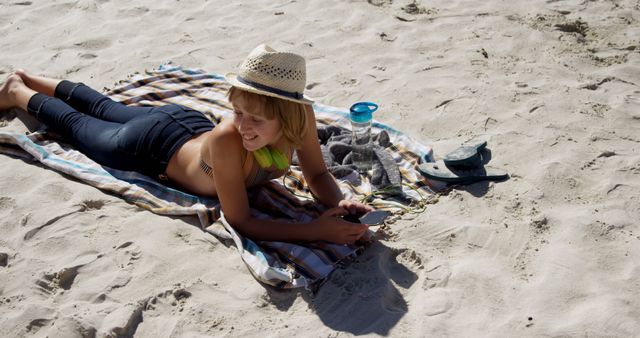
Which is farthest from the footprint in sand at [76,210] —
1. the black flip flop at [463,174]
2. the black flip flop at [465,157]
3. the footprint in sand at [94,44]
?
the footprint in sand at [94,44]

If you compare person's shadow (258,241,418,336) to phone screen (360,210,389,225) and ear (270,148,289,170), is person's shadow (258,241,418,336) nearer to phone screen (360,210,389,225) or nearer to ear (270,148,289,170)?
phone screen (360,210,389,225)

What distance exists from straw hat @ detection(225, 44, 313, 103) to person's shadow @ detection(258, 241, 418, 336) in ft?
2.66

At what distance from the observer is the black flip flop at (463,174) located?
12.5ft

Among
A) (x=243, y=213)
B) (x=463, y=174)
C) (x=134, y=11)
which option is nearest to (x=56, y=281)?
(x=243, y=213)

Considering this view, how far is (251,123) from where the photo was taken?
10.3ft

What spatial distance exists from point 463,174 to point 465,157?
0.09 m

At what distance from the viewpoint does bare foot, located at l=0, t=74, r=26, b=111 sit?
462cm

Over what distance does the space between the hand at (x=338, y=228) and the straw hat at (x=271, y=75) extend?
0.55 metres

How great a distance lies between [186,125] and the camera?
3.96 metres

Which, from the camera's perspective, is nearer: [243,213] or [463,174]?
[243,213]

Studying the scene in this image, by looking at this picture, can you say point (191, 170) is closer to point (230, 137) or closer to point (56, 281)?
point (230, 137)

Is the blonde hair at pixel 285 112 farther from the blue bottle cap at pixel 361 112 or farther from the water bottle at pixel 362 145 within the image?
the water bottle at pixel 362 145

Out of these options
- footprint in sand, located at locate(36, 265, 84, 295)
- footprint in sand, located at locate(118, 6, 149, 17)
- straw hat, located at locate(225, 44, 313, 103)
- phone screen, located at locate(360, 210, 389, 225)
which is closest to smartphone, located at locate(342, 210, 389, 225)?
phone screen, located at locate(360, 210, 389, 225)

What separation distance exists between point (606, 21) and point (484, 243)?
126 inches
